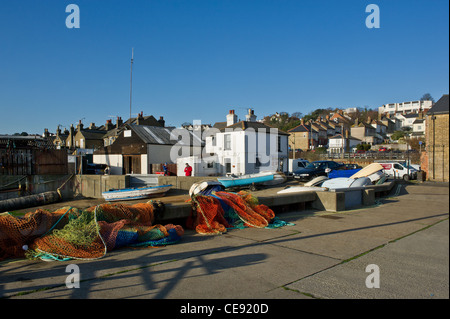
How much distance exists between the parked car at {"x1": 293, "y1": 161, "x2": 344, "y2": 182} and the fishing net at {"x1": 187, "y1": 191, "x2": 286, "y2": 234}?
54.0 feet

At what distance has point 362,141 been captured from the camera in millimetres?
92562

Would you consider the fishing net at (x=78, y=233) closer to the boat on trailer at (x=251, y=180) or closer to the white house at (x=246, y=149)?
the boat on trailer at (x=251, y=180)

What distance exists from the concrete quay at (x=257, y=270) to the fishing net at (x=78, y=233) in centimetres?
25

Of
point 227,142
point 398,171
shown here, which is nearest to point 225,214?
point 398,171

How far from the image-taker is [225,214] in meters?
9.73

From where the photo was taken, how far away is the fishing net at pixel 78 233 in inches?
253

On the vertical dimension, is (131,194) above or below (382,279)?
below

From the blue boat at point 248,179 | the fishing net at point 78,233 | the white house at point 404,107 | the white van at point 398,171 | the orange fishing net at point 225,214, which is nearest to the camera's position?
the fishing net at point 78,233

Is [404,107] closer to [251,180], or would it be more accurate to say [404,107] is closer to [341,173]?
[341,173]

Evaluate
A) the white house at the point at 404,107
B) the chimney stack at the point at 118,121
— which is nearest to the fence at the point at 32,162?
the chimney stack at the point at 118,121

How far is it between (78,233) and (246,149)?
1137 inches

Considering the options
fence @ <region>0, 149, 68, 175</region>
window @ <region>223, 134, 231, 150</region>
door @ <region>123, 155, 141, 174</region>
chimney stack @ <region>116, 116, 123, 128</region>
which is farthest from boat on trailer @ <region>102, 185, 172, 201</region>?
chimney stack @ <region>116, 116, 123, 128</region>

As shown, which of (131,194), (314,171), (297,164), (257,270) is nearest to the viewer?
(257,270)

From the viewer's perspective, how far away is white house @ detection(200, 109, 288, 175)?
1367 inches
